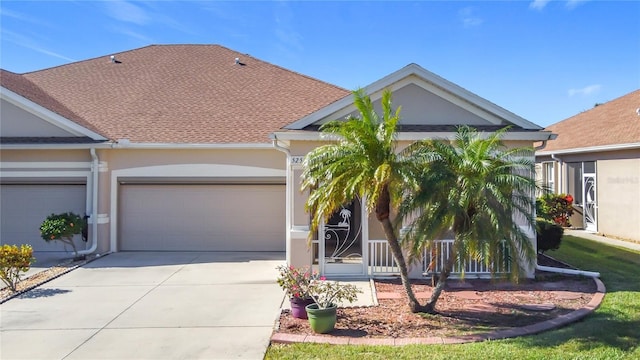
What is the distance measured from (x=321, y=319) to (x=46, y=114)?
11790 millimetres

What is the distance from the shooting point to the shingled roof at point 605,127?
17.8 m

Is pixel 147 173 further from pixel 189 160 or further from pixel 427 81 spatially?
pixel 427 81

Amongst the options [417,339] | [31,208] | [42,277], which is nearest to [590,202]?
[417,339]

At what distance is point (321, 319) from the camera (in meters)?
7.39

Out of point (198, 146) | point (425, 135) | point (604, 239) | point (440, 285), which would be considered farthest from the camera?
point (604, 239)

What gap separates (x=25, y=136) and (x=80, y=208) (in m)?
2.80

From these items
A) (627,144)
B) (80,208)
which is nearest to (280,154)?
(80,208)

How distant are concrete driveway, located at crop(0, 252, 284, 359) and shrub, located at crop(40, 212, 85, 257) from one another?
1.08 m

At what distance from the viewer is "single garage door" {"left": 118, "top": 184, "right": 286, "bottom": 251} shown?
15.3 meters

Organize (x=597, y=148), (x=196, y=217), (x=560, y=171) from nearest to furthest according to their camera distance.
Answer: (x=196, y=217), (x=597, y=148), (x=560, y=171)

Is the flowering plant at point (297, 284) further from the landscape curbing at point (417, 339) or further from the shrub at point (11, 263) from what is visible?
the shrub at point (11, 263)

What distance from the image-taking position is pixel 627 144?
648 inches

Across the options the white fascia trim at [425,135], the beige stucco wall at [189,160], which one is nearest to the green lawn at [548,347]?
the white fascia trim at [425,135]

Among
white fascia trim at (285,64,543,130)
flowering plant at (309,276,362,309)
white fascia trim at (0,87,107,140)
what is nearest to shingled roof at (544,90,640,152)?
white fascia trim at (285,64,543,130)
